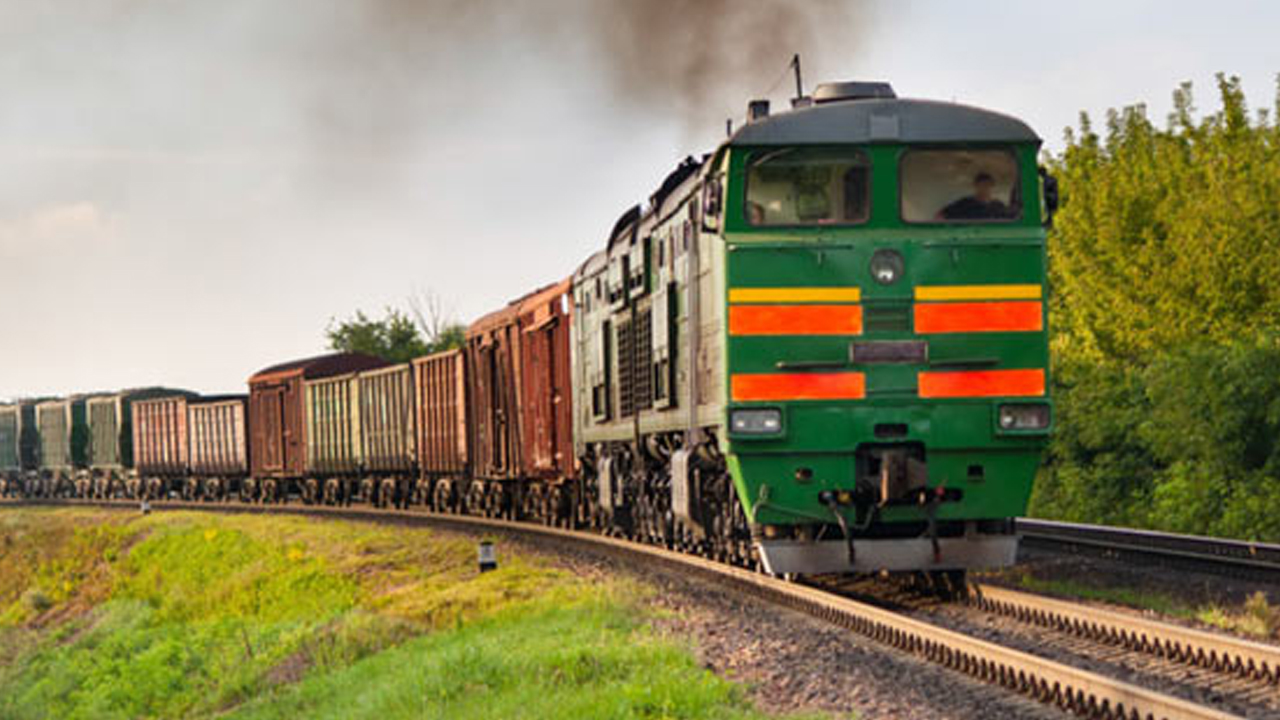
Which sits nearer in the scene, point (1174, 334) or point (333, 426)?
point (1174, 334)

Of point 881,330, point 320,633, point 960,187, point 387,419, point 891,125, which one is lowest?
point 320,633

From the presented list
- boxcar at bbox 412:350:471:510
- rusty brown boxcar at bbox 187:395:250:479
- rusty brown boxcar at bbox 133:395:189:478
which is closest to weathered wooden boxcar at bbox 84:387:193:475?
rusty brown boxcar at bbox 133:395:189:478

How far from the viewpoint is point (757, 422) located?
37.3 feet

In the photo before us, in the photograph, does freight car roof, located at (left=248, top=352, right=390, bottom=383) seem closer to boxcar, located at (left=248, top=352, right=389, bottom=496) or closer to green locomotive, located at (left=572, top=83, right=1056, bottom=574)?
boxcar, located at (left=248, top=352, right=389, bottom=496)

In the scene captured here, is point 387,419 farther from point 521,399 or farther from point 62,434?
point 62,434

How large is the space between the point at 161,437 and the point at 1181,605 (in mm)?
43780

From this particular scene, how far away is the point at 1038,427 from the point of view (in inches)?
450

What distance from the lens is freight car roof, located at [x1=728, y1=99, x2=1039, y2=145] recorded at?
1159cm

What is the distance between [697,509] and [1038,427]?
12.3 ft

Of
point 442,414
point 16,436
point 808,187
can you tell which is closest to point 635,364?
point 808,187

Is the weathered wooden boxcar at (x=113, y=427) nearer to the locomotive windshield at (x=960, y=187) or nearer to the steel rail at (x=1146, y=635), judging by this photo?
the locomotive windshield at (x=960, y=187)

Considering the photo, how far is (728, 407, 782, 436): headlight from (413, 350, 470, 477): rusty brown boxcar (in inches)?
760

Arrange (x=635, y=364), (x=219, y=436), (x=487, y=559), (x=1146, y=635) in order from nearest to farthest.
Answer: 1. (x=1146, y=635)
2. (x=635, y=364)
3. (x=487, y=559)
4. (x=219, y=436)

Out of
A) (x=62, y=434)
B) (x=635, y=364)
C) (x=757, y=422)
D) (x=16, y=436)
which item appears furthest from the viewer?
(x=16, y=436)
